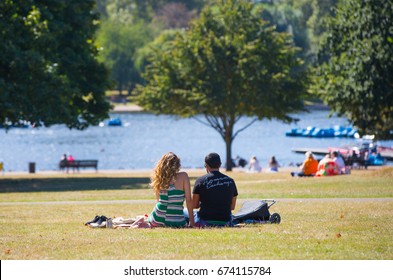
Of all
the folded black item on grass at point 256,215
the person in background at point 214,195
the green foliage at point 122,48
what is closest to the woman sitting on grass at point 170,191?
the person in background at point 214,195

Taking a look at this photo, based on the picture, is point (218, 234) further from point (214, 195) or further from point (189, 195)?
point (214, 195)

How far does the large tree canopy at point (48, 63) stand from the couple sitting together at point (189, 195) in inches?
832

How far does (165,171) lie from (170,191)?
0.35m

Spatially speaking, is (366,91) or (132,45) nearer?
(366,91)

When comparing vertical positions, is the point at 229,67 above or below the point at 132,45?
below

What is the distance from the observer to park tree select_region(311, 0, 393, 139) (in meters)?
38.1

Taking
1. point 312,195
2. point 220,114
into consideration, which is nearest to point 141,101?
point 220,114

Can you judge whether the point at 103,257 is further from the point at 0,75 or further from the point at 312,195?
the point at 0,75

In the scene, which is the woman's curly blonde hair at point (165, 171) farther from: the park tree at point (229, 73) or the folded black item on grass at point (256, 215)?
the park tree at point (229, 73)

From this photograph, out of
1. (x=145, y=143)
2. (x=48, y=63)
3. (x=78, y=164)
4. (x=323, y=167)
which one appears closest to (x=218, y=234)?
(x=323, y=167)

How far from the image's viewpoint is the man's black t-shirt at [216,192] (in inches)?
639

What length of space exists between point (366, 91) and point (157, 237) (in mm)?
24857

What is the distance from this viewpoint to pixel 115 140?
113m
